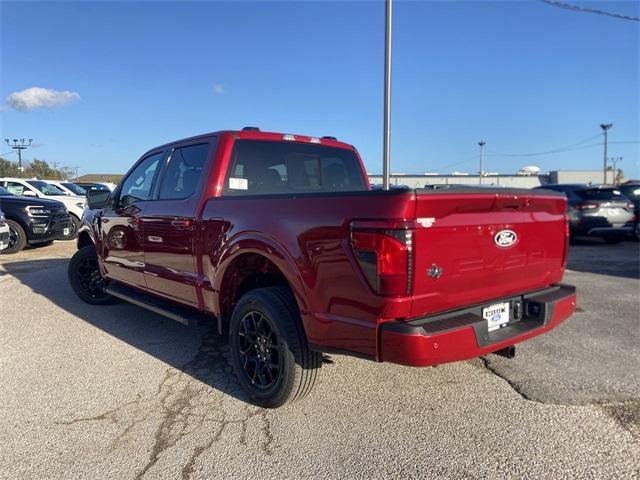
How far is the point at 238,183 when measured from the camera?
13.3 feet

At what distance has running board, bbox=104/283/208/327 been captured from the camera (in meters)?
4.06

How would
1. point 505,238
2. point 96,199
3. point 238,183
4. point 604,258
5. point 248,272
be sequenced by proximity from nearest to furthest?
point 505,238
point 248,272
point 238,183
point 96,199
point 604,258

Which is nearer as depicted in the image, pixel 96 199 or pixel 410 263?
pixel 410 263

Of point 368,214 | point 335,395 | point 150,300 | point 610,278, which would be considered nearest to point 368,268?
point 368,214

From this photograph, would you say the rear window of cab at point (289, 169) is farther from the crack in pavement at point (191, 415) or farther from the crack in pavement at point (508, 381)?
the crack in pavement at point (508, 381)

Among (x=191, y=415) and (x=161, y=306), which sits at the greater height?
(x=161, y=306)

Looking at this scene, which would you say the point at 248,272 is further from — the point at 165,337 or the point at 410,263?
the point at 165,337

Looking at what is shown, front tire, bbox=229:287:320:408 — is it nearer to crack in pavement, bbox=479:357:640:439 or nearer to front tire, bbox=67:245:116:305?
crack in pavement, bbox=479:357:640:439

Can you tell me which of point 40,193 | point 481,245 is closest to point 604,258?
point 481,245

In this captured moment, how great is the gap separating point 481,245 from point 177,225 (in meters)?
2.56

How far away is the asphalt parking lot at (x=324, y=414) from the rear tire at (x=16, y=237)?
7.55 m

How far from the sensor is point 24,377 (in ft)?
13.1

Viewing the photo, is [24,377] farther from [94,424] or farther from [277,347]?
[277,347]

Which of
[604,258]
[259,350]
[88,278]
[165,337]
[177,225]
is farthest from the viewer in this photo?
[604,258]
